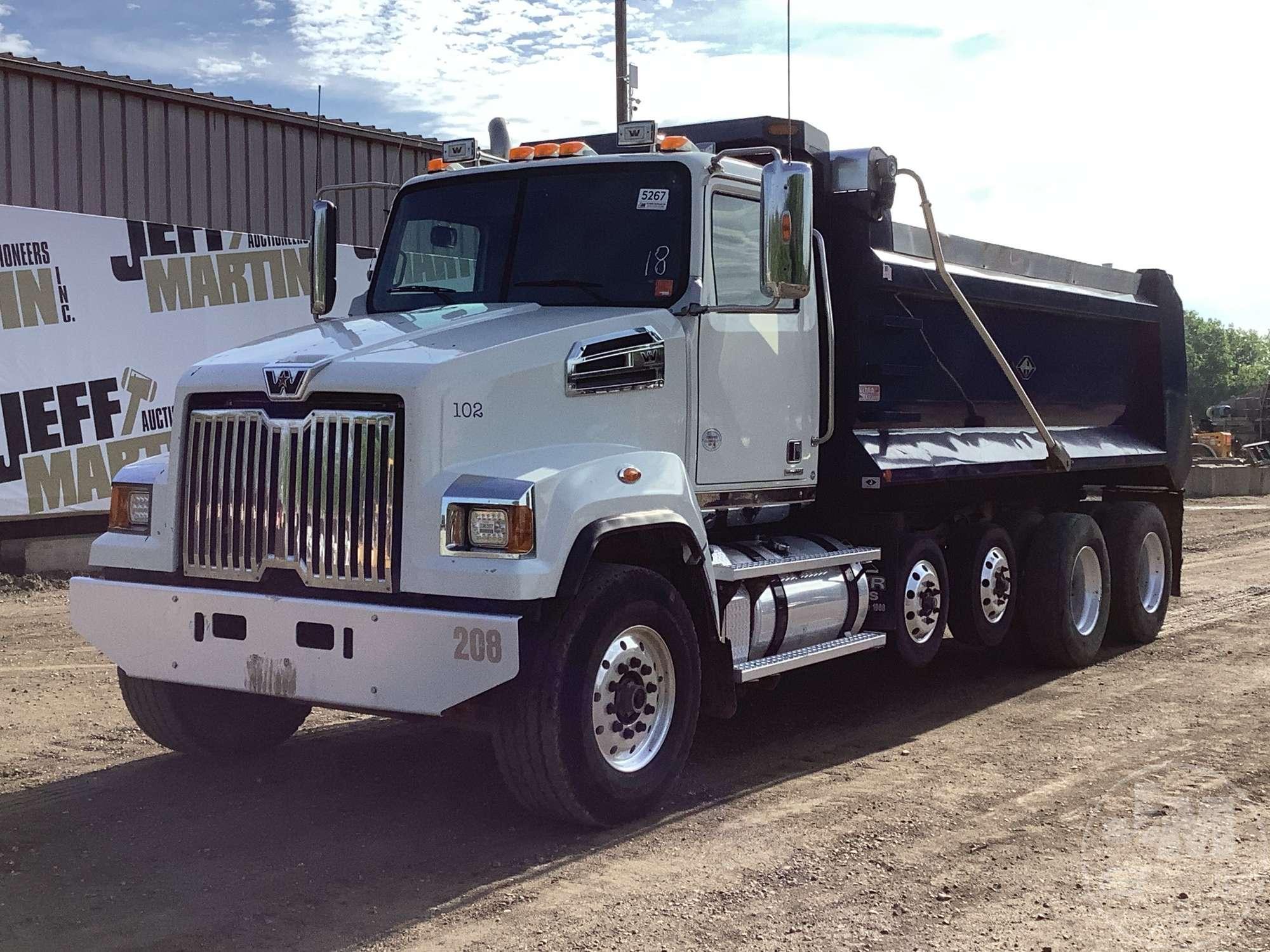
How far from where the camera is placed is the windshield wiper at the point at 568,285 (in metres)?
6.39

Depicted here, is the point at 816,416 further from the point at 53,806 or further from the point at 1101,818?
the point at 53,806

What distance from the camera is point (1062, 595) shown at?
945cm

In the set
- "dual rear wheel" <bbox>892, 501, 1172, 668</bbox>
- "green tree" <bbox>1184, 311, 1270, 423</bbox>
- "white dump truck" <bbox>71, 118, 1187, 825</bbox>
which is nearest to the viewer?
"white dump truck" <bbox>71, 118, 1187, 825</bbox>

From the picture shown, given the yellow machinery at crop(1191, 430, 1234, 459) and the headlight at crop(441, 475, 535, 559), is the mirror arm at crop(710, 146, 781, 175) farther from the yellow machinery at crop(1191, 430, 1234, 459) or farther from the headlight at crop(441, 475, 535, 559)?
the yellow machinery at crop(1191, 430, 1234, 459)

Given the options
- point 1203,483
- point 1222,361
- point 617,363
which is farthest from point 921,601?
point 1222,361

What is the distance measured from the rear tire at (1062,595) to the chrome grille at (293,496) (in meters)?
5.64

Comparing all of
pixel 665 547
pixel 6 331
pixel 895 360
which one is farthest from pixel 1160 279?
pixel 6 331

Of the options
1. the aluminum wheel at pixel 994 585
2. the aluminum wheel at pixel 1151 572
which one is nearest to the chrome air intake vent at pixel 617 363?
the aluminum wheel at pixel 994 585

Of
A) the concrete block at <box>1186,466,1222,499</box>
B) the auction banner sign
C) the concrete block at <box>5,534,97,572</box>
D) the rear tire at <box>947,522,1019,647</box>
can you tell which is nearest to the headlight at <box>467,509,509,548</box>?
the rear tire at <box>947,522,1019,647</box>

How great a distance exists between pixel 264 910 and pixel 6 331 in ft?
31.9

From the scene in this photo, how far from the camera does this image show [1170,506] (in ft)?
38.2

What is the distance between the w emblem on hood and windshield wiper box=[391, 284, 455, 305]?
4.40ft

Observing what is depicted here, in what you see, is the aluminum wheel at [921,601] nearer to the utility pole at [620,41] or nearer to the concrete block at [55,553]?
the concrete block at [55,553]

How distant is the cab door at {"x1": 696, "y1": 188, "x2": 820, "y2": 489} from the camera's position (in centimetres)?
649
